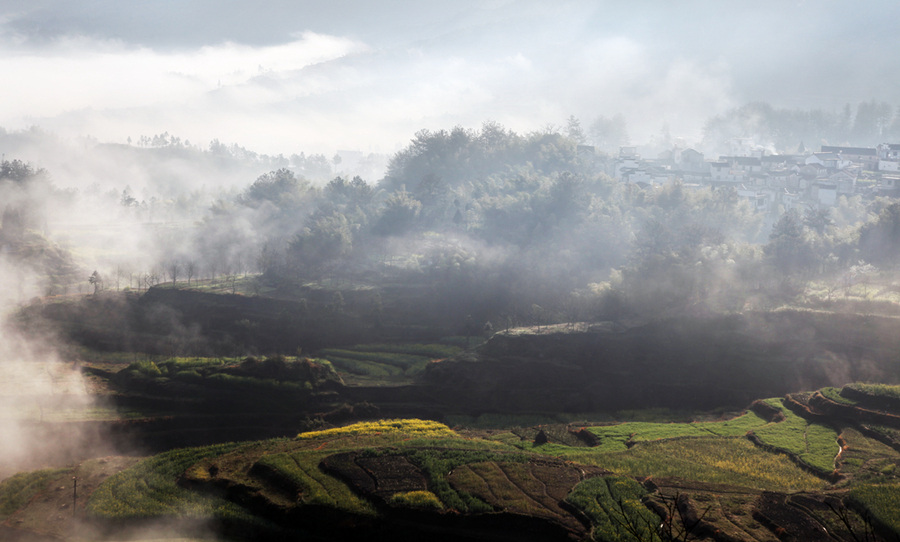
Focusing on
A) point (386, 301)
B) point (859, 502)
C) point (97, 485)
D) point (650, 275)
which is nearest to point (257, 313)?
point (386, 301)

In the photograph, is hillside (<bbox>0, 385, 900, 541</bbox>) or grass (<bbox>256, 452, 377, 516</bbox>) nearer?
hillside (<bbox>0, 385, 900, 541</bbox>)

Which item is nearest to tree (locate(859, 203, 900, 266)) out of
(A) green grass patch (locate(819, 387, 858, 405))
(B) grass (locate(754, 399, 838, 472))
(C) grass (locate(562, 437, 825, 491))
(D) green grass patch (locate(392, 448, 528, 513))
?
(A) green grass patch (locate(819, 387, 858, 405))

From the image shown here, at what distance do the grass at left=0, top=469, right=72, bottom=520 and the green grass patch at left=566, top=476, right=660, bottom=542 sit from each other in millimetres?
25803

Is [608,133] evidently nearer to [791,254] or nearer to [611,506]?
[791,254]

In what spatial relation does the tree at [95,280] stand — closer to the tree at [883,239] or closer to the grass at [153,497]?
the grass at [153,497]

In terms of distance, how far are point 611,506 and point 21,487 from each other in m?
28.4

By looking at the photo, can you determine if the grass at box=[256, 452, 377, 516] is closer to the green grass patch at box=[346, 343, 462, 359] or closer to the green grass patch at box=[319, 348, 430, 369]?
the green grass patch at box=[319, 348, 430, 369]

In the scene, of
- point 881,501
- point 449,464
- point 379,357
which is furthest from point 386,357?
point 881,501

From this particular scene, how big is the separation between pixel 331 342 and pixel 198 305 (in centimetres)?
1586

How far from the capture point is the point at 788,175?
361 ft

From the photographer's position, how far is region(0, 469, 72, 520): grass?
29.1 metres

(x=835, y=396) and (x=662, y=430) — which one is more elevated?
(x=835, y=396)

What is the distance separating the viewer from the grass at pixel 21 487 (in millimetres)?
29109

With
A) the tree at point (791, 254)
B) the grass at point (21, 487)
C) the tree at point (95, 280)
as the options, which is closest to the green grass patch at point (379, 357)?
the grass at point (21, 487)
